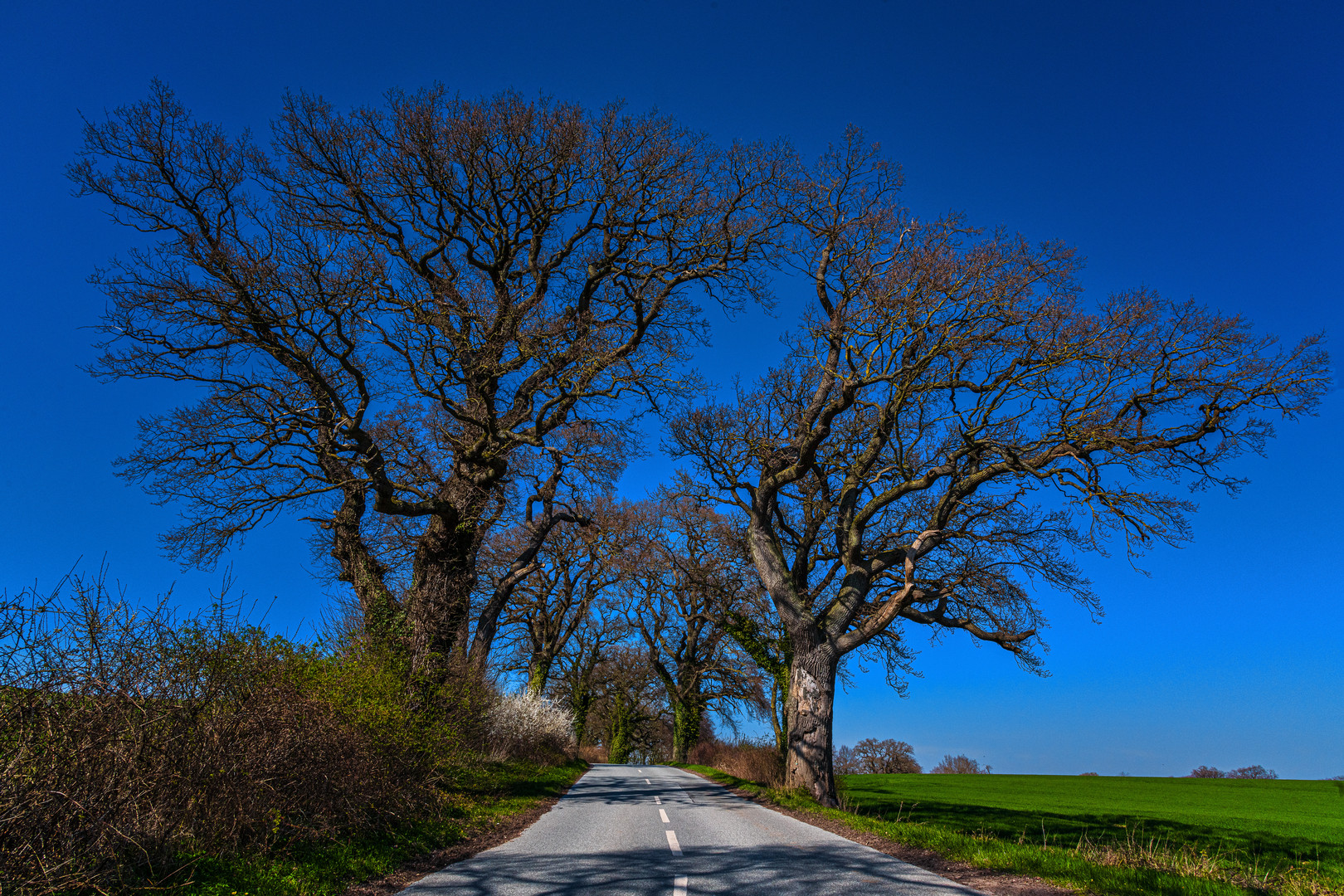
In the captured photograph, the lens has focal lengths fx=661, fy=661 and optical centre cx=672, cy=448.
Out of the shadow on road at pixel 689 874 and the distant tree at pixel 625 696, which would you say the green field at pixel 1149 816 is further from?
the distant tree at pixel 625 696

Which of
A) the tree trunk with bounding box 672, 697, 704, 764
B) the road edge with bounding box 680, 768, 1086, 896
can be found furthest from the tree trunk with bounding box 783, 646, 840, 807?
the tree trunk with bounding box 672, 697, 704, 764

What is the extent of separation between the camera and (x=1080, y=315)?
13492 mm

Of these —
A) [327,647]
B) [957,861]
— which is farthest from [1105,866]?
[327,647]

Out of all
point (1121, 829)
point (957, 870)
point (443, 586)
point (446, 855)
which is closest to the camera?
point (957, 870)

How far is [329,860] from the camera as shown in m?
6.66

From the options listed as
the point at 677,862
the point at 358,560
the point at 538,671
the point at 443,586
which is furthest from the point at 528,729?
the point at 677,862

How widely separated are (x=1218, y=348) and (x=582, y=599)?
86.3ft

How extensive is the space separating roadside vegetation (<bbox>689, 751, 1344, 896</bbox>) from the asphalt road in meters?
1.35

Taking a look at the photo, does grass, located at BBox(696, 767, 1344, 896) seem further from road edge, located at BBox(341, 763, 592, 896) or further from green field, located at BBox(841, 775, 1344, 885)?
road edge, located at BBox(341, 763, 592, 896)

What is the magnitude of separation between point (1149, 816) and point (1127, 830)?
6.25 meters

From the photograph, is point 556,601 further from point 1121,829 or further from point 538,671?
point 1121,829

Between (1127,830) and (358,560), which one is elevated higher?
(358,560)

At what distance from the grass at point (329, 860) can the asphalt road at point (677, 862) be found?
77 cm

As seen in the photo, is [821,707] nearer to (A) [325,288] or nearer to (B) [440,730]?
(B) [440,730]
